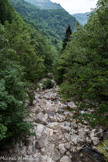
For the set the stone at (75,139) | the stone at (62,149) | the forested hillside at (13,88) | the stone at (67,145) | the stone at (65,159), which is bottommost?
the stone at (75,139)

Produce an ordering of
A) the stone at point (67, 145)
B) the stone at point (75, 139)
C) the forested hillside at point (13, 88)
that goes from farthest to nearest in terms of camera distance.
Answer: the stone at point (75, 139) → the stone at point (67, 145) → the forested hillside at point (13, 88)

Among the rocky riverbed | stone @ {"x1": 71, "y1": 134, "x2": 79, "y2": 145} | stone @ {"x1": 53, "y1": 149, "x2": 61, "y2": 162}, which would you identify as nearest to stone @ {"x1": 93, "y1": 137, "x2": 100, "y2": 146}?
the rocky riverbed

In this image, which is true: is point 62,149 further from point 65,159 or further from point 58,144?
point 65,159

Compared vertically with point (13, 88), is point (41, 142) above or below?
below

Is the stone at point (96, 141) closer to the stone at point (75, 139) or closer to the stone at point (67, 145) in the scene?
the stone at point (75, 139)

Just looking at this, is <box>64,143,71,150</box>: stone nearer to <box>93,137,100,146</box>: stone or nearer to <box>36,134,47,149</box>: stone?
<box>36,134,47,149</box>: stone

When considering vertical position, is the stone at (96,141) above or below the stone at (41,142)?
below

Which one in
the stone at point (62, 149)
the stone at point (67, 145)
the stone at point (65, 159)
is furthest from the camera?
the stone at point (67, 145)

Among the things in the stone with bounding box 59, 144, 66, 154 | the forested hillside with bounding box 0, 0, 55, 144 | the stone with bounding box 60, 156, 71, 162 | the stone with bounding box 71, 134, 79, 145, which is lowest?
the stone with bounding box 71, 134, 79, 145

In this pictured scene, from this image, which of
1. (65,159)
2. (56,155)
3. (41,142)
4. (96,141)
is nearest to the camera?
(65,159)

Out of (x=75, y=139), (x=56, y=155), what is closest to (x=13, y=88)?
(x=56, y=155)

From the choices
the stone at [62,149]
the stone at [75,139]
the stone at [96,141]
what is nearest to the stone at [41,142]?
the stone at [62,149]

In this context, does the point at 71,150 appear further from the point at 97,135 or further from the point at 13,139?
the point at 13,139

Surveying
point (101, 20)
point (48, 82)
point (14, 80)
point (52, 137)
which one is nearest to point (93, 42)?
point (101, 20)
